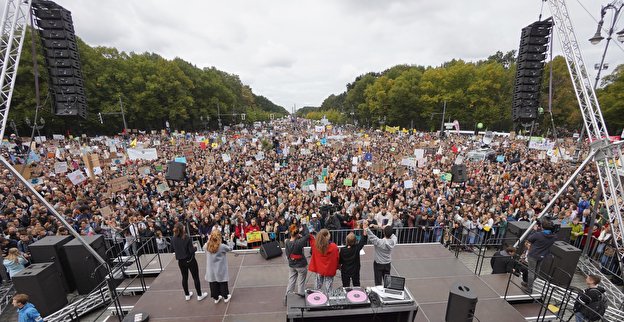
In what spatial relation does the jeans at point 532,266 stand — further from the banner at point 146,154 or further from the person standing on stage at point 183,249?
the banner at point 146,154

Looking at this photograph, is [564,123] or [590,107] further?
[564,123]

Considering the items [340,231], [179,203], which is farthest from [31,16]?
[340,231]

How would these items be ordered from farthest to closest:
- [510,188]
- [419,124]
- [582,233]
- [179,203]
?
[419,124] → [510,188] → [179,203] → [582,233]

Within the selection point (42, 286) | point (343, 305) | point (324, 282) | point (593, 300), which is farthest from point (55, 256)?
point (593, 300)

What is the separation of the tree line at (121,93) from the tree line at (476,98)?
4371 centimetres

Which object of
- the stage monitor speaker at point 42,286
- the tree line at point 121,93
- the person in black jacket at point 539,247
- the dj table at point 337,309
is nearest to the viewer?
the dj table at point 337,309

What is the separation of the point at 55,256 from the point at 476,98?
6369 centimetres

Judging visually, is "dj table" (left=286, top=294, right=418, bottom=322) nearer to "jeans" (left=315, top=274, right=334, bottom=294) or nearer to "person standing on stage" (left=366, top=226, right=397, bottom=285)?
"jeans" (left=315, top=274, right=334, bottom=294)

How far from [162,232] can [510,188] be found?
17.5 meters

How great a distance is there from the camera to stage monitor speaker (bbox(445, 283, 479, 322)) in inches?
200

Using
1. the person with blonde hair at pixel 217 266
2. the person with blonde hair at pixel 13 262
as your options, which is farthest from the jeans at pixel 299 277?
the person with blonde hair at pixel 13 262

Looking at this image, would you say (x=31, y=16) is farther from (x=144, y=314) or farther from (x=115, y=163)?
(x=115, y=163)

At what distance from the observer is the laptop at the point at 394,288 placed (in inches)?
221

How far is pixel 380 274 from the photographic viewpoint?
688cm
